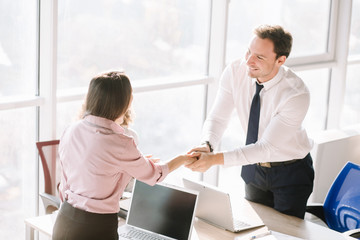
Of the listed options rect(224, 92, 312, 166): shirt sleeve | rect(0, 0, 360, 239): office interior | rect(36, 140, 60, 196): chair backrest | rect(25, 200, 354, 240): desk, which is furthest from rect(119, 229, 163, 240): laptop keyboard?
rect(0, 0, 360, 239): office interior

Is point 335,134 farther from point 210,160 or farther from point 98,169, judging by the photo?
point 98,169

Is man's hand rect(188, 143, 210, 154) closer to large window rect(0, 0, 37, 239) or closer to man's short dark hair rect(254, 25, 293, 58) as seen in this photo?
man's short dark hair rect(254, 25, 293, 58)

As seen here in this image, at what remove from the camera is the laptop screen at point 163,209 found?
271cm

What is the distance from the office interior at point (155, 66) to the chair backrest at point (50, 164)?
0.38 ft

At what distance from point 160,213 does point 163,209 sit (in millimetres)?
27

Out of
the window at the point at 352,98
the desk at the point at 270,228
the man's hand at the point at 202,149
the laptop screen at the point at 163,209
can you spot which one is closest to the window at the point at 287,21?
the window at the point at 352,98

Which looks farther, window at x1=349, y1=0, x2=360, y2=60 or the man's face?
window at x1=349, y1=0, x2=360, y2=60

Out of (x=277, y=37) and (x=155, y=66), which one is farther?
(x=155, y=66)

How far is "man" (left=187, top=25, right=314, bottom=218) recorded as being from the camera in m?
3.21

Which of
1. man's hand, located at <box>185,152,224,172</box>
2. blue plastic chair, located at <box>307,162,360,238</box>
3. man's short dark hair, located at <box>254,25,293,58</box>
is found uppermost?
man's short dark hair, located at <box>254,25,293,58</box>

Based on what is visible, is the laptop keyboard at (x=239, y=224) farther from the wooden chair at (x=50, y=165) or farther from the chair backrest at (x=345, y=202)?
the wooden chair at (x=50, y=165)

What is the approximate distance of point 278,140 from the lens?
3.18 metres

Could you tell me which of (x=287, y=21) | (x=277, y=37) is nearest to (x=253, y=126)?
(x=277, y=37)

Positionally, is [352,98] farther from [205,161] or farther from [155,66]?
[205,161]
